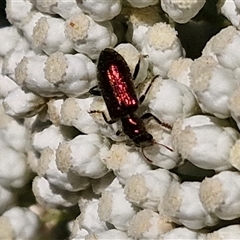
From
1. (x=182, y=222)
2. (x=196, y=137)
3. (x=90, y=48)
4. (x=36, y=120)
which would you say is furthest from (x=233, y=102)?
(x=36, y=120)

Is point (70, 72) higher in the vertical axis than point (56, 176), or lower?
higher

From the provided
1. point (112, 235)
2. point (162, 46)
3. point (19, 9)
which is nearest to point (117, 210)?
point (112, 235)

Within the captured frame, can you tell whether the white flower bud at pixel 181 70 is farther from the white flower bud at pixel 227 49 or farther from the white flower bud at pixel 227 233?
the white flower bud at pixel 227 233

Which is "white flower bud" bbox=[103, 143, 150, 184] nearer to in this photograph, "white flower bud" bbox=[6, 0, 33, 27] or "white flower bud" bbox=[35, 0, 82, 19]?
"white flower bud" bbox=[35, 0, 82, 19]

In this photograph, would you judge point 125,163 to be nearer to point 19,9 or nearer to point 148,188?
point 148,188

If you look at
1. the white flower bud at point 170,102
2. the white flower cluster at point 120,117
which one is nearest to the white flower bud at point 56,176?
the white flower cluster at point 120,117
